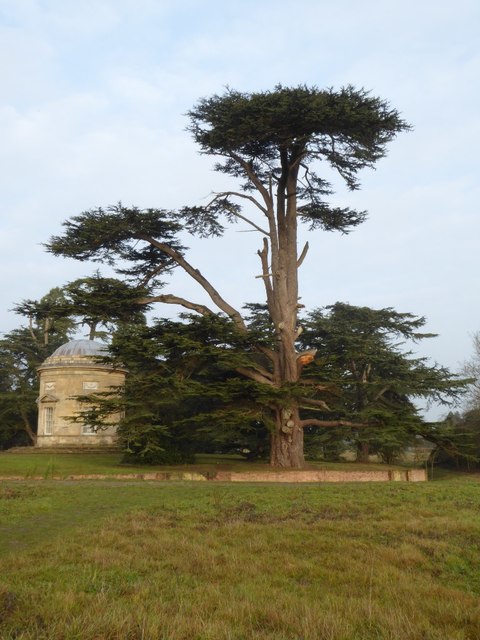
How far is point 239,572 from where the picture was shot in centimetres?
Answer: 611

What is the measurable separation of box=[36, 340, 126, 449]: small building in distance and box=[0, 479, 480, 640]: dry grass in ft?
74.8

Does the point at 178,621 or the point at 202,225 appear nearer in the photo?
the point at 178,621

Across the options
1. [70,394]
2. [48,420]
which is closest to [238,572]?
[70,394]

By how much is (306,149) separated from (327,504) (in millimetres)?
16447

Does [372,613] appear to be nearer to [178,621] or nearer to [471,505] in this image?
[178,621]

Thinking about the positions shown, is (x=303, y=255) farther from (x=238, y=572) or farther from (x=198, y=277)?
(x=238, y=572)

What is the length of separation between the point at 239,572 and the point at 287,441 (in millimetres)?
17949

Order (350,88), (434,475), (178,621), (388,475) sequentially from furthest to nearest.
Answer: (434,475), (388,475), (350,88), (178,621)

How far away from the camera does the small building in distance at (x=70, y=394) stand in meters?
33.8

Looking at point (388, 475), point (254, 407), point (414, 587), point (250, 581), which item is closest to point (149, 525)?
point (250, 581)

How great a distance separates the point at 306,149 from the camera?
24.6 metres

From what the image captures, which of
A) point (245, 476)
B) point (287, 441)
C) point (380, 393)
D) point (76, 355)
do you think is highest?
point (76, 355)

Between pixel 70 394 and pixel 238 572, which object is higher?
pixel 70 394

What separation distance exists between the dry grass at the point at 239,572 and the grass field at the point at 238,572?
16 millimetres
